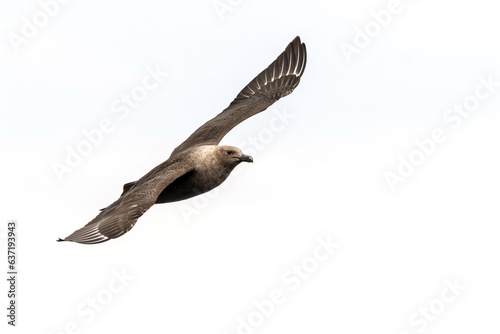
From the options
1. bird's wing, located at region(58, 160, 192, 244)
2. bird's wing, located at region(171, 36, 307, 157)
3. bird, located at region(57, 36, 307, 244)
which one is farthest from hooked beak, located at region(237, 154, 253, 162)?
bird's wing, located at region(171, 36, 307, 157)

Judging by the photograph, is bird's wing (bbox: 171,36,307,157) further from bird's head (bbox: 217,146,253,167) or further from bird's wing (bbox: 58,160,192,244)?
bird's wing (bbox: 58,160,192,244)

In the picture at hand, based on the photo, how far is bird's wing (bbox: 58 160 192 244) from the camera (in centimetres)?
1700

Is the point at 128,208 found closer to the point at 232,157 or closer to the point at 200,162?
the point at 200,162

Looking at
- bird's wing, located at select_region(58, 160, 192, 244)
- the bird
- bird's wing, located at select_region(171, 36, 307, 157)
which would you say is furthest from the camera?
bird's wing, located at select_region(171, 36, 307, 157)

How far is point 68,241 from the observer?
1659 centimetres

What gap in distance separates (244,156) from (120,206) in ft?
9.19

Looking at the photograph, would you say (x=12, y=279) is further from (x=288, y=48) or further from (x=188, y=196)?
(x=288, y=48)

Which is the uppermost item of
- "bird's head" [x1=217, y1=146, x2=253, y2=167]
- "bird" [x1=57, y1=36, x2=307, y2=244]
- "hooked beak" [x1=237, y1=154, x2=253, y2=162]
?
"bird" [x1=57, y1=36, x2=307, y2=244]

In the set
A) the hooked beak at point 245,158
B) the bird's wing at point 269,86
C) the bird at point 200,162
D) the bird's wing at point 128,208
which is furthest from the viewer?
the bird's wing at point 269,86

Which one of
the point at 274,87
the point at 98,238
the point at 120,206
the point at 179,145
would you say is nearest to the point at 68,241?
the point at 98,238

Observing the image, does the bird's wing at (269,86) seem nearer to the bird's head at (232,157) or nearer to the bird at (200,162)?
the bird at (200,162)

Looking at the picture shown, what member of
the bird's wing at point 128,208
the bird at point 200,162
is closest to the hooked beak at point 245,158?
the bird at point 200,162

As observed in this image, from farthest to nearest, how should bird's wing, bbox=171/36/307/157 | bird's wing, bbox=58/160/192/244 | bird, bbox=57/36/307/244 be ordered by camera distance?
bird's wing, bbox=171/36/307/157, bird, bbox=57/36/307/244, bird's wing, bbox=58/160/192/244

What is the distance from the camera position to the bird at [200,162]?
57.1ft
